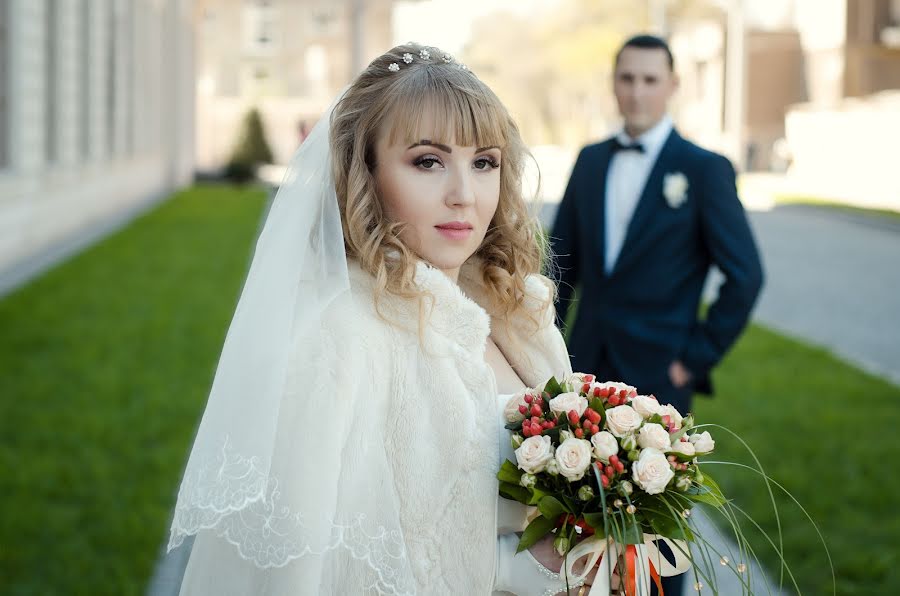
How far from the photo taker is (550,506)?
237 cm

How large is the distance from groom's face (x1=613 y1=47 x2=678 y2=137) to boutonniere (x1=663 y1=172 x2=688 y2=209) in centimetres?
31

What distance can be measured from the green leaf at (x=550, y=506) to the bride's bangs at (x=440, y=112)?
0.81 m

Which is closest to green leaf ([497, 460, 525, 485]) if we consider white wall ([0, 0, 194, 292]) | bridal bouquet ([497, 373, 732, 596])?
bridal bouquet ([497, 373, 732, 596])

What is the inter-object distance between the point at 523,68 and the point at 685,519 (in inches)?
3745

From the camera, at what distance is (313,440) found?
2279 mm

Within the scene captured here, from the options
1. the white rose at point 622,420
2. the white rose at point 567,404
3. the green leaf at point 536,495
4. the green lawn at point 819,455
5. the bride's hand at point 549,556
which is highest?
the white rose at point 567,404

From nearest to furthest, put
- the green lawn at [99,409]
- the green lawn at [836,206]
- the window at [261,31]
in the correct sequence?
the green lawn at [99,409], the green lawn at [836,206], the window at [261,31]

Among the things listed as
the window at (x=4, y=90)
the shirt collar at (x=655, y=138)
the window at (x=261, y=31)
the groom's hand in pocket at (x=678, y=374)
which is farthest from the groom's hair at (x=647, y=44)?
the window at (x=261, y=31)

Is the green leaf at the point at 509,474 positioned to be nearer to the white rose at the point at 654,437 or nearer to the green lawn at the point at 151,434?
the white rose at the point at 654,437

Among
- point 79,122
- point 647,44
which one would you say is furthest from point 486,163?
point 79,122

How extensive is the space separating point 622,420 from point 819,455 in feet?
18.0

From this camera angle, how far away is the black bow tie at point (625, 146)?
5004mm

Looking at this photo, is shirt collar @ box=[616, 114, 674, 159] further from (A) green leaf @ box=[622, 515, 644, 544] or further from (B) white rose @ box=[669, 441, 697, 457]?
(A) green leaf @ box=[622, 515, 644, 544]

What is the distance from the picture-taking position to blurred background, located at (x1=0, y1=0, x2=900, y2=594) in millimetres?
5859
